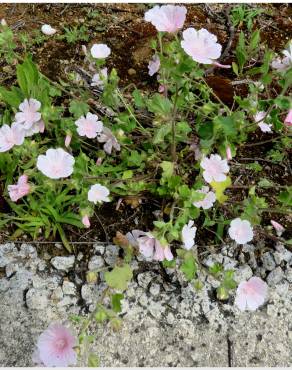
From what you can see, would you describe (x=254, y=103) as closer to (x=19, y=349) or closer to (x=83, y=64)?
(x=83, y=64)

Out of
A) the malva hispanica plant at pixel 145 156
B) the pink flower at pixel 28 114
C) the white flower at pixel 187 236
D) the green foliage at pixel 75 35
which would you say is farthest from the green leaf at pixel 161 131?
the green foliage at pixel 75 35

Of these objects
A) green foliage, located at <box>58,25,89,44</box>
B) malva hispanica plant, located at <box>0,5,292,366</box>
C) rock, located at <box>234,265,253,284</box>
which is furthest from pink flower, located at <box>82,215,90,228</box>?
green foliage, located at <box>58,25,89,44</box>

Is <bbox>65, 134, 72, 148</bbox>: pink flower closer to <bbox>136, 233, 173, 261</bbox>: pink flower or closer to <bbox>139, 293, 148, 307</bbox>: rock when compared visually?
<bbox>136, 233, 173, 261</bbox>: pink flower

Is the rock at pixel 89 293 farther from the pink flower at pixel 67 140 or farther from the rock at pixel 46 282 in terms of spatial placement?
the pink flower at pixel 67 140

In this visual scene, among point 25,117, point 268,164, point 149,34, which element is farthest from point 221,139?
point 149,34

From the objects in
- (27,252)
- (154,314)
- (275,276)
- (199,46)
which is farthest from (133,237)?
(199,46)
